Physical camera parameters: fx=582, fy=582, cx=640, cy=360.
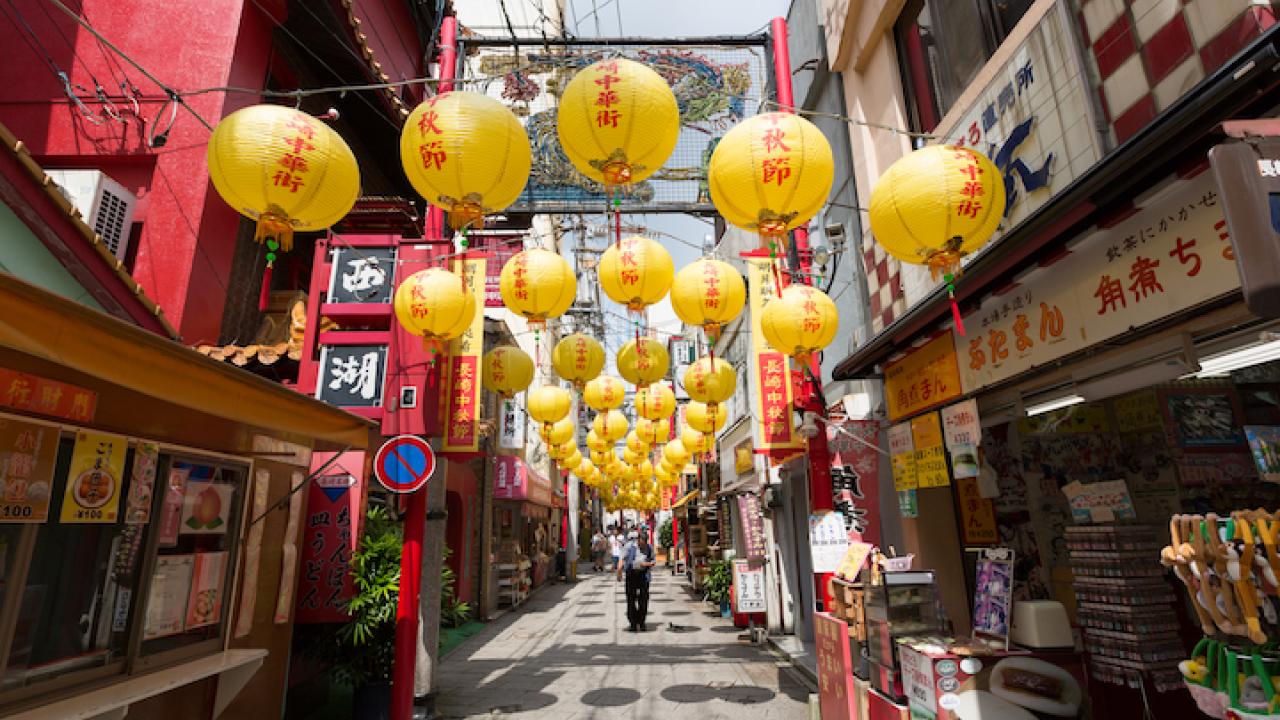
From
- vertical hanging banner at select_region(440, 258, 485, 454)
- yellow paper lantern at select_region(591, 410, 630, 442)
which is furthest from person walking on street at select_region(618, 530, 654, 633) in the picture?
vertical hanging banner at select_region(440, 258, 485, 454)

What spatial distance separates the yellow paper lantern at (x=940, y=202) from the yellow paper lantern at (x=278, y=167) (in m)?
Result: 4.41

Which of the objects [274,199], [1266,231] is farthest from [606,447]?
[1266,231]

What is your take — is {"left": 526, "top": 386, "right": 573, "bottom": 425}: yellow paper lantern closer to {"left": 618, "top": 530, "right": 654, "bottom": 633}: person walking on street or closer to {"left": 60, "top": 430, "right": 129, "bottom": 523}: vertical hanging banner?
{"left": 618, "top": 530, "right": 654, "bottom": 633}: person walking on street

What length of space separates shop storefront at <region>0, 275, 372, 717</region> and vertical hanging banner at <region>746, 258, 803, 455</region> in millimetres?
6212

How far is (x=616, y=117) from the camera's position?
476 cm

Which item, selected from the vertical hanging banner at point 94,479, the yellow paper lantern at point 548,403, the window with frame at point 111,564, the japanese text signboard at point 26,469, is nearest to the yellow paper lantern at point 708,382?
the yellow paper lantern at point 548,403

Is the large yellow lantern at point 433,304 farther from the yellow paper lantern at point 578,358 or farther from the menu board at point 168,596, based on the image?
the menu board at point 168,596

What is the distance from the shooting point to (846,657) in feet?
20.7

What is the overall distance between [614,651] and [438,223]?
9.35 m

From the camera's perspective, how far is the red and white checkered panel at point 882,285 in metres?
8.79

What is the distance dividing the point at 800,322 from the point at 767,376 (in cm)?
359

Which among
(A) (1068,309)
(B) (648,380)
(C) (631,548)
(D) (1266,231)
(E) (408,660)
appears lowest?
(E) (408,660)

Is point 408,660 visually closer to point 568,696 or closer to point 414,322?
point 568,696

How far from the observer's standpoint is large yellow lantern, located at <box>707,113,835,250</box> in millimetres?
4727
